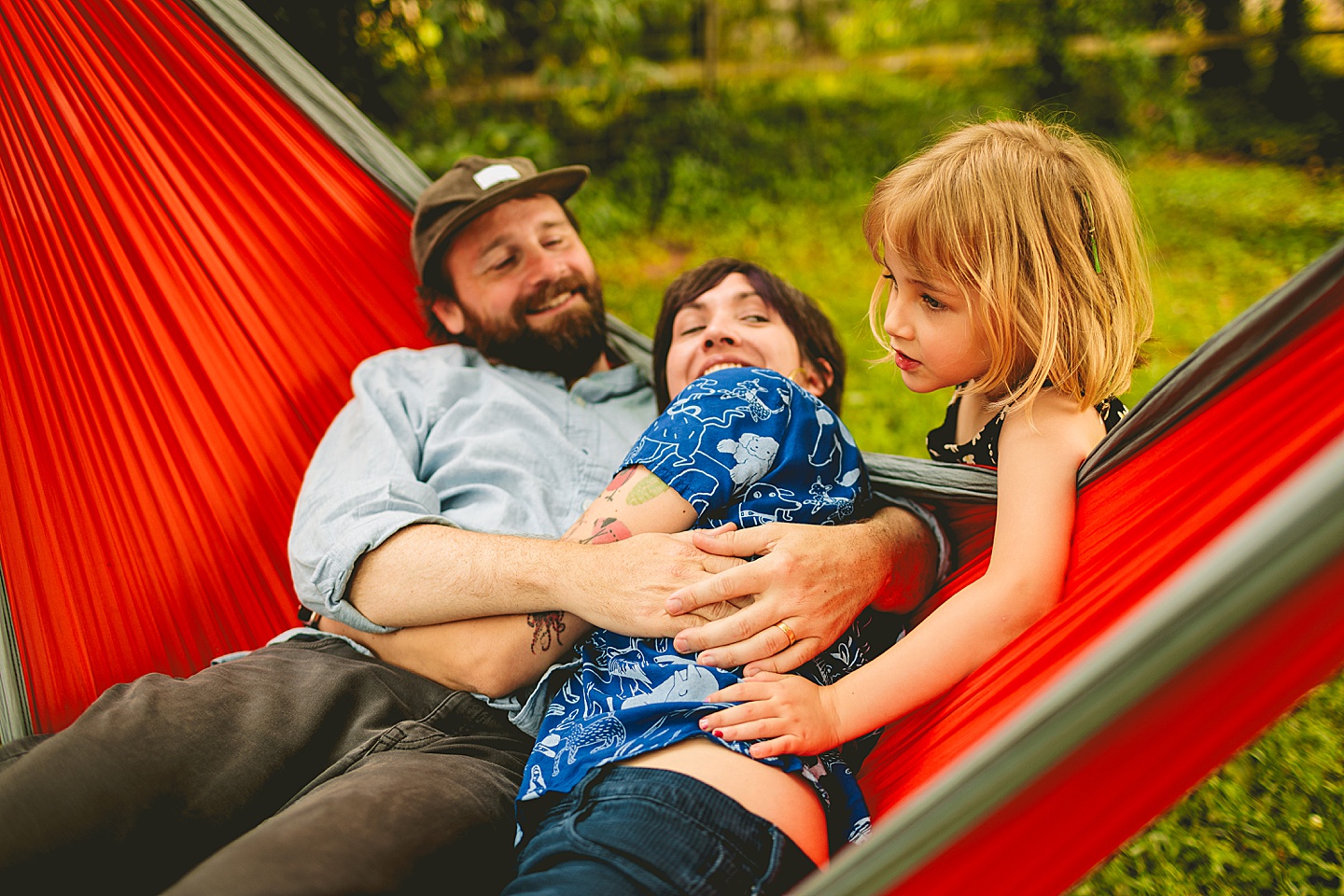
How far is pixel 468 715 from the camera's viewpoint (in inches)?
54.2

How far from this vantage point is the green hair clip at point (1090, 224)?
1230 mm

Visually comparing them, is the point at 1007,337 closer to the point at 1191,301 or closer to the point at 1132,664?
the point at 1132,664

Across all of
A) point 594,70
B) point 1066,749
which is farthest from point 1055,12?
point 1066,749

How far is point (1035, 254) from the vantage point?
46.8 inches

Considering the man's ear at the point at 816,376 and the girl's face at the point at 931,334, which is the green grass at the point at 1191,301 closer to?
Result: the man's ear at the point at 816,376

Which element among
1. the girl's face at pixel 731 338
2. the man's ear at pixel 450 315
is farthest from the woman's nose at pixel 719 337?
the man's ear at pixel 450 315

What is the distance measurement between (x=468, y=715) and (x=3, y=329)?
3.46ft

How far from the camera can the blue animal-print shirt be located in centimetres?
114

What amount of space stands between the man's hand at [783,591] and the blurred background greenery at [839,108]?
184 centimetres

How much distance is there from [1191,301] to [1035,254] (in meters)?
3.59

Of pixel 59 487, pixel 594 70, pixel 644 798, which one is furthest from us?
pixel 594 70

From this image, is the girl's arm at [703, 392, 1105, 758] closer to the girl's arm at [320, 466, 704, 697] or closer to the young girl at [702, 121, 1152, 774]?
the young girl at [702, 121, 1152, 774]

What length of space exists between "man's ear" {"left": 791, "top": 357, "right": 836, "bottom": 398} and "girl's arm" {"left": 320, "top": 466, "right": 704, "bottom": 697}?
474mm

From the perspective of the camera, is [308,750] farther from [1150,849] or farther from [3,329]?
[1150,849]
